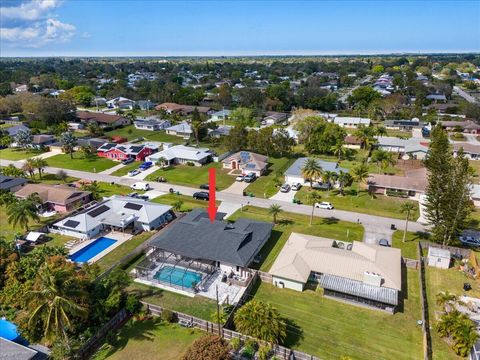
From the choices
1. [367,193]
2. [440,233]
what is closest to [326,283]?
[440,233]

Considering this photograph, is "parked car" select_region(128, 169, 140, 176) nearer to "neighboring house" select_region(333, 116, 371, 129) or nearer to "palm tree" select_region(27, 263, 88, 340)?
"palm tree" select_region(27, 263, 88, 340)

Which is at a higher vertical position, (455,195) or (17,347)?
(455,195)

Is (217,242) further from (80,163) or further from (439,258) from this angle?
(80,163)

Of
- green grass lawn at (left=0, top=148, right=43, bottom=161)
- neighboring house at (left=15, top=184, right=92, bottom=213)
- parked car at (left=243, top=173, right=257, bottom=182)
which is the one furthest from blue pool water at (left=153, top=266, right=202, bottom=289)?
green grass lawn at (left=0, top=148, right=43, bottom=161)

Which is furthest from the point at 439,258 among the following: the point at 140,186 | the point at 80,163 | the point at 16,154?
the point at 16,154

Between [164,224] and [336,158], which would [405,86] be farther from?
[164,224]

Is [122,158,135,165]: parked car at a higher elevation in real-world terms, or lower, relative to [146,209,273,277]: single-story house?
lower
